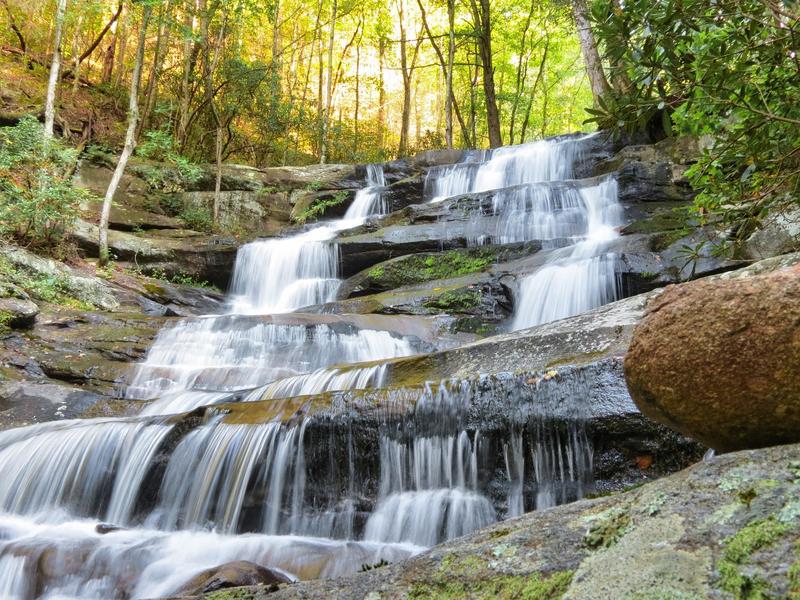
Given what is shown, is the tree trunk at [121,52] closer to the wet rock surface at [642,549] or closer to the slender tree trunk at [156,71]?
the slender tree trunk at [156,71]

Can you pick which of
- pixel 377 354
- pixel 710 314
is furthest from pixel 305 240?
pixel 710 314

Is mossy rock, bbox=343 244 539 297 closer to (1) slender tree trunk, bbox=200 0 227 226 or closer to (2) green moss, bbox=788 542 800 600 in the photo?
(1) slender tree trunk, bbox=200 0 227 226

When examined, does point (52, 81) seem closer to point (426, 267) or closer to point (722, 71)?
point (426, 267)

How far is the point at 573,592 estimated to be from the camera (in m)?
1.53

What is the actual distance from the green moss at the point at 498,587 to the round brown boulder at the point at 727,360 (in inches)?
34.5

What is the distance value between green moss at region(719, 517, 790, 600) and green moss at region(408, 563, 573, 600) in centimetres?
41

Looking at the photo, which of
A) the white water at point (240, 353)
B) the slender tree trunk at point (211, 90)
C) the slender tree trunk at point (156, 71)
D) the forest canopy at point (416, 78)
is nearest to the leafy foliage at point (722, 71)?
the forest canopy at point (416, 78)

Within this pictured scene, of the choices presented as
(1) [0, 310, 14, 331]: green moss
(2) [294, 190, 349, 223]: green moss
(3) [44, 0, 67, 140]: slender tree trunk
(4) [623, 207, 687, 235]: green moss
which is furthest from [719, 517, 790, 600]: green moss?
(2) [294, 190, 349, 223]: green moss

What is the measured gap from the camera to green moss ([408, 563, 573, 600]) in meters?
1.61

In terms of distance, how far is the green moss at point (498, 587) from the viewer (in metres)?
1.61

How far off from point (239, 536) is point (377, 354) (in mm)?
4169

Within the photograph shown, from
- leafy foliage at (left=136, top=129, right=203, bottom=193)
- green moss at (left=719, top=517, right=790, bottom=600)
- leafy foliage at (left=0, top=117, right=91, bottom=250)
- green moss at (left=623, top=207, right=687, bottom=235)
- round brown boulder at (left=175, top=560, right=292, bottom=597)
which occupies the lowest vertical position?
round brown boulder at (left=175, top=560, right=292, bottom=597)

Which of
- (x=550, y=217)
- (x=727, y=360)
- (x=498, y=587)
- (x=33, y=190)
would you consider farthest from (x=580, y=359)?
(x=33, y=190)

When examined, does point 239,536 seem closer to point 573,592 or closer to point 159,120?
point 573,592
